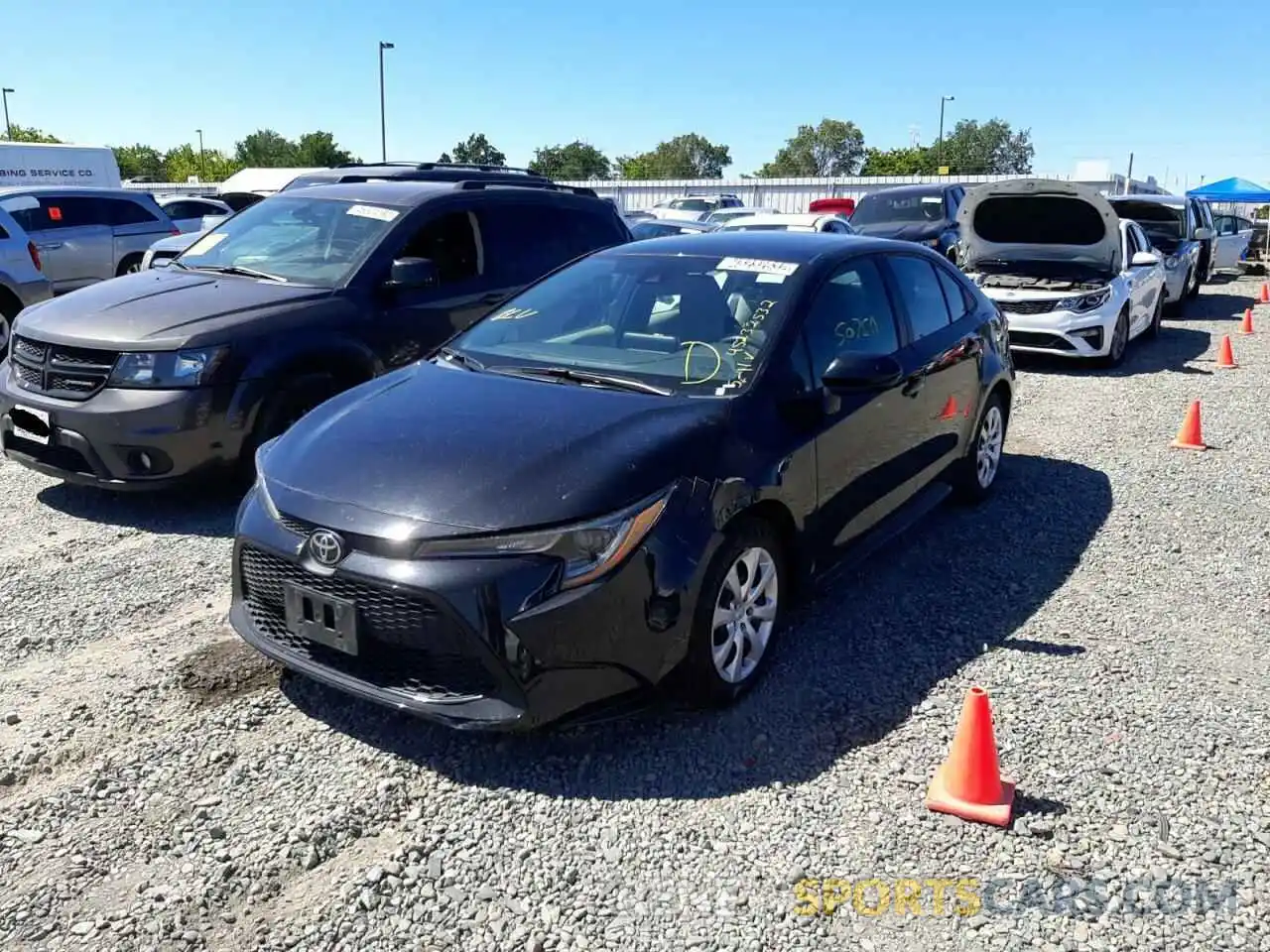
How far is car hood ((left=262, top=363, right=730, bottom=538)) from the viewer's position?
321 centimetres

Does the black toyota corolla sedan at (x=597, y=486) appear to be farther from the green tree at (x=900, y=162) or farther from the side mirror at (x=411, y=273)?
the green tree at (x=900, y=162)

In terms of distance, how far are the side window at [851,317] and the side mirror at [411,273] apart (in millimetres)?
2644

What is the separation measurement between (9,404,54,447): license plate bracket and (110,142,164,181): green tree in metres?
83.5

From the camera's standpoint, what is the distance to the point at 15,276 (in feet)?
34.2

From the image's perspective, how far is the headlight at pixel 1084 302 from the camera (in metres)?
10.8

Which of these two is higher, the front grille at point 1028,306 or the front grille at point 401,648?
the front grille at point 1028,306

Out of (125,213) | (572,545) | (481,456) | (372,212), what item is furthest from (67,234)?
(572,545)

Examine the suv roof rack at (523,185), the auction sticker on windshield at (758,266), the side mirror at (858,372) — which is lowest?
the side mirror at (858,372)

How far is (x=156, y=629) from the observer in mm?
4297

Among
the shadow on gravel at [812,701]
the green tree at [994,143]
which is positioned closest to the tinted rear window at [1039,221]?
the shadow on gravel at [812,701]

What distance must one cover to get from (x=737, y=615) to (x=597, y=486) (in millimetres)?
779

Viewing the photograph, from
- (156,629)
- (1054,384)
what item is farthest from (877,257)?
(1054,384)

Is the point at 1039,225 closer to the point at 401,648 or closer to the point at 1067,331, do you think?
the point at 1067,331

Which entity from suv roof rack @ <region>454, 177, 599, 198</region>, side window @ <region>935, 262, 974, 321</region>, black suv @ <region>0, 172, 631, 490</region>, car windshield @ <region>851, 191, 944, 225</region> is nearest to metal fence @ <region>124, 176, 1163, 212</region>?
car windshield @ <region>851, 191, 944, 225</region>
